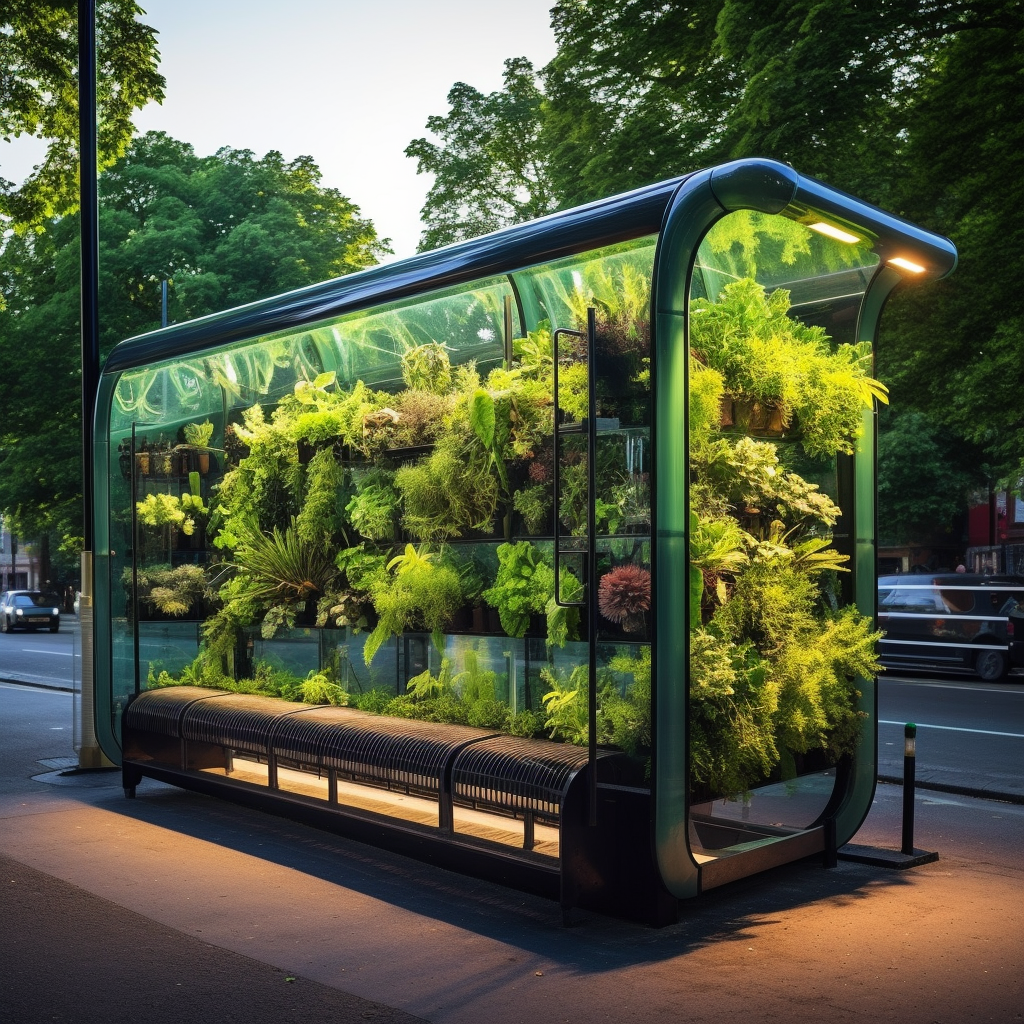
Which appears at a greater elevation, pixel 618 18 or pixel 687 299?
pixel 618 18

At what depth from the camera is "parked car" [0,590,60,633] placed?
39.5 meters

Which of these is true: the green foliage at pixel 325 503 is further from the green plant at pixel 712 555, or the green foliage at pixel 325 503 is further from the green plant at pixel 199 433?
the green plant at pixel 712 555

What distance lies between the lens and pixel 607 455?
6281mm

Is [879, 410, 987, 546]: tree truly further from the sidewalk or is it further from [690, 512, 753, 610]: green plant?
[690, 512, 753, 610]: green plant

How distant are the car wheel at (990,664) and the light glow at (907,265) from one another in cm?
1409

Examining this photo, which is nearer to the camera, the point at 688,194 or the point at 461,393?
the point at 688,194

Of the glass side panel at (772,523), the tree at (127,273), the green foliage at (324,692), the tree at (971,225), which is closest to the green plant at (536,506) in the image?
the glass side panel at (772,523)

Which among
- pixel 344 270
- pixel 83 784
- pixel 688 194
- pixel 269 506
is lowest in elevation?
pixel 83 784

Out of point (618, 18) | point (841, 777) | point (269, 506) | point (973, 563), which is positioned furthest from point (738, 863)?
point (973, 563)

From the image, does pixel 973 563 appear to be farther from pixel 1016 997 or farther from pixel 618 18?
pixel 1016 997

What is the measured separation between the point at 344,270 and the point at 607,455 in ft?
109

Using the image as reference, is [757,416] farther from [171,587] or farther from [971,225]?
[971,225]

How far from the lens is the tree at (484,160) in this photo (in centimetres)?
3662

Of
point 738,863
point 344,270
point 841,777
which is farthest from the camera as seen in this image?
point 344,270
